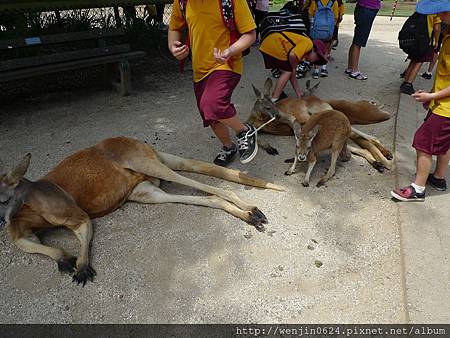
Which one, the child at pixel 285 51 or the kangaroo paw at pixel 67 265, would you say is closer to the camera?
the kangaroo paw at pixel 67 265

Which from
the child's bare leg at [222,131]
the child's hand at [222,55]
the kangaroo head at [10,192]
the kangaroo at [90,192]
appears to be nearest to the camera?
the kangaroo head at [10,192]

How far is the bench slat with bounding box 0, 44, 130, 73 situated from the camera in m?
4.43

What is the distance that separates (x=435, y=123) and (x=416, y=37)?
2.71 metres

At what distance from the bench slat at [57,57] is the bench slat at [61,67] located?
2.6 inches

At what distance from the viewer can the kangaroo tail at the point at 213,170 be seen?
315cm

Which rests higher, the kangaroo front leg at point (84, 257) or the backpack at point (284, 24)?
the backpack at point (284, 24)

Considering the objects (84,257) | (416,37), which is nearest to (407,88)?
(416,37)

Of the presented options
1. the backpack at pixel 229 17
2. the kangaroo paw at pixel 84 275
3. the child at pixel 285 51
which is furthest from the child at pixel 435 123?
the kangaroo paw at pixel 84 275

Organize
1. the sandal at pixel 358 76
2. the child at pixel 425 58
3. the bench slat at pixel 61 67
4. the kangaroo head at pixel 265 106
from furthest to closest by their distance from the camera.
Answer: the sandal at pixel 358 76 < the child at pixel 425 58 < the bench slat at pixel 61 67 < the kangaroo head at pixel 265 106

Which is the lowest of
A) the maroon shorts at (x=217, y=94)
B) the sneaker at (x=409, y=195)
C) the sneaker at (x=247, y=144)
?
the sneaker at (x=409, y=195)

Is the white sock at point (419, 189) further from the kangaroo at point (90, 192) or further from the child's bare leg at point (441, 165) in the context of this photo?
the kangaroo at point (90, 192)

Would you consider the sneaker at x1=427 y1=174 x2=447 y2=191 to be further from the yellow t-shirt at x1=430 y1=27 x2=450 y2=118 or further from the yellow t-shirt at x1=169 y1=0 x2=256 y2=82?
the yellow t-shirt at x1=169 y1=0 x2=256 y2=82

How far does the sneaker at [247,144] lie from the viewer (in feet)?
10.8

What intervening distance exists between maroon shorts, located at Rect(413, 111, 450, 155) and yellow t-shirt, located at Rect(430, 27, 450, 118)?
0.14ft
